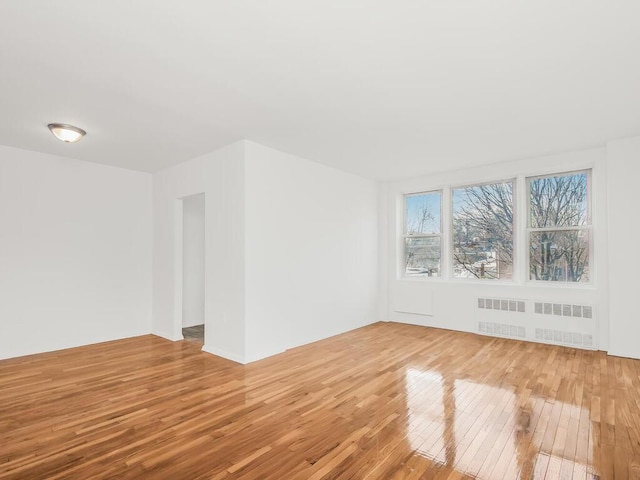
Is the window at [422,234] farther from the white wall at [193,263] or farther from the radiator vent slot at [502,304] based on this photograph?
the white wall at [193,263]

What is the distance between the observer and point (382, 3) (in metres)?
1.87

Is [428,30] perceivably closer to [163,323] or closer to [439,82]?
[439,82]

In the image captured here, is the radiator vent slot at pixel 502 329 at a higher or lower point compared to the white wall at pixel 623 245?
lower

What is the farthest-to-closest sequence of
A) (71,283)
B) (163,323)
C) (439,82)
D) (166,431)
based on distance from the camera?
1. (163,323)
2. (71,283)
3. (439,82)
4. (166,431)

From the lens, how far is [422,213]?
6.28 metres

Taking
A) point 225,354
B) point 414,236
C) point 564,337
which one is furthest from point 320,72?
point 564,337

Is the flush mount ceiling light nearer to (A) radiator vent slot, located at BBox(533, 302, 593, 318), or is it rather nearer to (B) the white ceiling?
(B) the white ceiling

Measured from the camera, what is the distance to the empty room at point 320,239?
2086mm

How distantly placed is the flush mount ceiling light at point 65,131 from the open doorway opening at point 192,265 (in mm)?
2216

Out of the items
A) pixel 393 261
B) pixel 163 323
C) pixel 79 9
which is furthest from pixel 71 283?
pixel 393 261

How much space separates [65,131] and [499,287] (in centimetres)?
605

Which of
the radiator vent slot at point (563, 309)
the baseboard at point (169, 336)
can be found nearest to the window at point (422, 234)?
the radiator vent slot at point (563, 309)

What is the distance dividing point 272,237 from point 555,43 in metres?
3.32

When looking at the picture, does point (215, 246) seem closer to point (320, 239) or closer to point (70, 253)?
point (320, 239)
